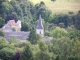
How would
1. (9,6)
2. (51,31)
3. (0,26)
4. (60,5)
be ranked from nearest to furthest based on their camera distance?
1. (51,31)
2. (0,26)
3. (9,6)
4. (60,5)

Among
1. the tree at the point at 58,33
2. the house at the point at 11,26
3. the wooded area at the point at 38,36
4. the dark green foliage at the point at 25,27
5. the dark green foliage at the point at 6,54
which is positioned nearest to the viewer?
the wooded area at the point at 38,36

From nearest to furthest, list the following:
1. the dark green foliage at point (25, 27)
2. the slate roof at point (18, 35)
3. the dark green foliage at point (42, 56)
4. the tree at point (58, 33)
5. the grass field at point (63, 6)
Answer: the dark green foliage at point (42, 56), the tree at point (58, 33), the slate roof at point (18, 35), the dark green foliage at point (25, 27), the grass field at point (63, 6)

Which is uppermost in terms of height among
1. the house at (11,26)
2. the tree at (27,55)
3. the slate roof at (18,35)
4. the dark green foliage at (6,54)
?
the tree at (27,55)

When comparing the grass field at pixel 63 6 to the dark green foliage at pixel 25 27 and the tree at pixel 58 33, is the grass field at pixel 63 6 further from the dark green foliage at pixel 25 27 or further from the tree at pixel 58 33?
the tree at pixel 58 33

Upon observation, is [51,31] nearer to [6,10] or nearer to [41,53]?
[6,10]

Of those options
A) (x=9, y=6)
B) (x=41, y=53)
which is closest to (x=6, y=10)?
(x=9, y=6)

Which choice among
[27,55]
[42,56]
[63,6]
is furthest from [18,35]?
[42,56]

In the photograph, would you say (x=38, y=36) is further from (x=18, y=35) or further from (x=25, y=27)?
(x=25, y=27)

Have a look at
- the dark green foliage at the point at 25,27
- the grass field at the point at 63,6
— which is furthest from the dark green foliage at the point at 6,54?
the grass field at the point at 63,6
